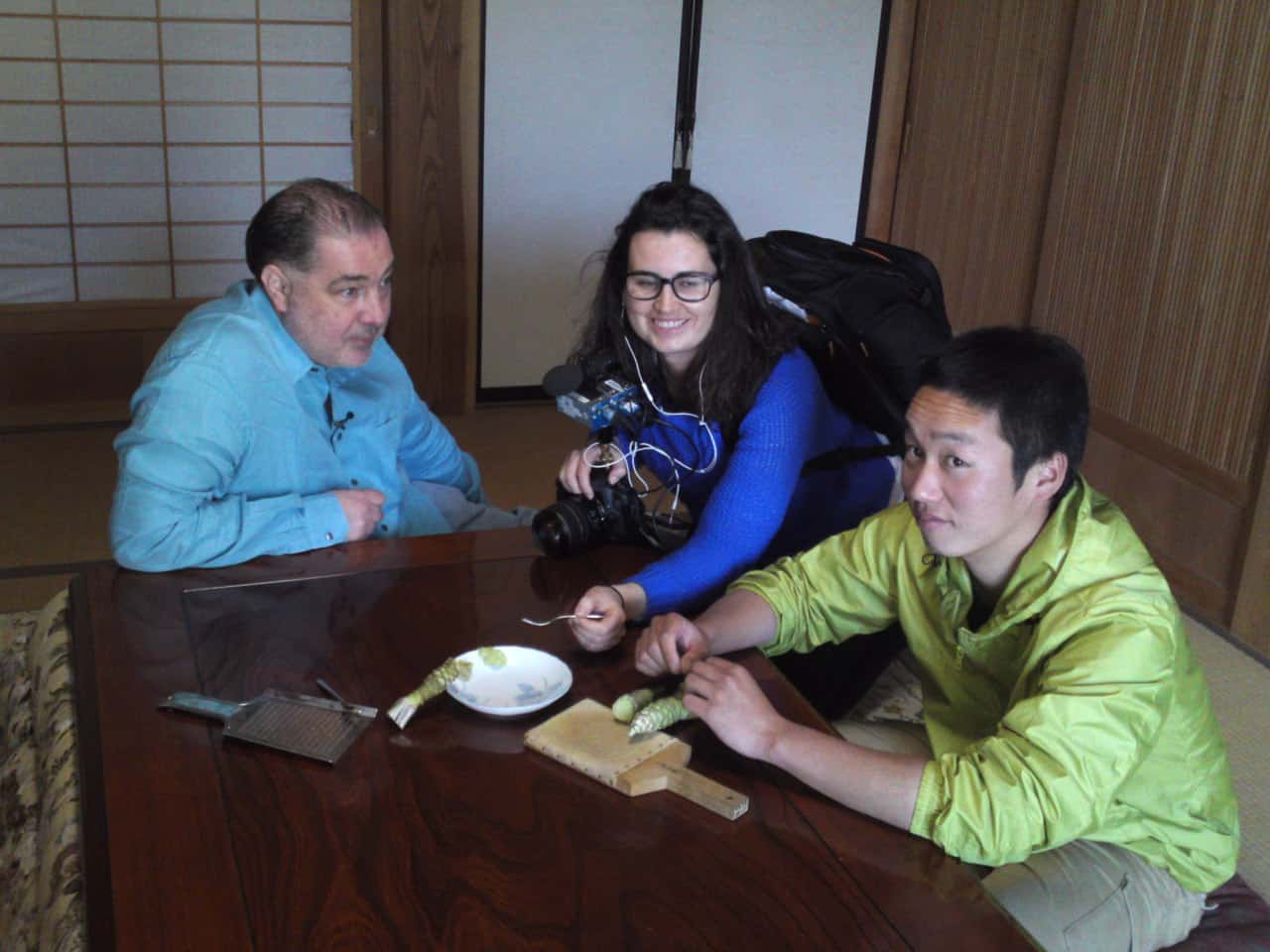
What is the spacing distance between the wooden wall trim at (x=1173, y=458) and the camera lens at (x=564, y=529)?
6.48ft

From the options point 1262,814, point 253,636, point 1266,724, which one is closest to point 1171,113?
point 1266,724

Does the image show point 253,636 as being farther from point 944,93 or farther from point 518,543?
point 944,93

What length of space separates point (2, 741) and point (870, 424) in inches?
59.7

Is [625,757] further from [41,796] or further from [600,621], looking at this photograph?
[41,796]

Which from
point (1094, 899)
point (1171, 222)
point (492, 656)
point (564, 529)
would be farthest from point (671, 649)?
point (1171, 222)

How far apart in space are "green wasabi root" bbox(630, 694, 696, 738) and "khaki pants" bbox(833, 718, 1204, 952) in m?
0.45

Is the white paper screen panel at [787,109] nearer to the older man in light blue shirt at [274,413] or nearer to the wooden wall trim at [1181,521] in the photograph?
the wooden wall trim at [1181,521]

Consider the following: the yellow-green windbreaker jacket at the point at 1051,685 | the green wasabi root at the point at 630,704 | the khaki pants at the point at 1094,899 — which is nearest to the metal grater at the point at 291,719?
the green wasabi root at the point at 630,704

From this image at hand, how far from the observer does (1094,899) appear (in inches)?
59.9

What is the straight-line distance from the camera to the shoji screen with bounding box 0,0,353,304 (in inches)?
149

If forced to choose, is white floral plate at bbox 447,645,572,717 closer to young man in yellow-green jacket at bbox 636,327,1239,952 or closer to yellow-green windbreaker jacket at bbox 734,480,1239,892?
young man in yellow-green jacket at bbox 636,327,1239,952

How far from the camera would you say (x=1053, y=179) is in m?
3.83

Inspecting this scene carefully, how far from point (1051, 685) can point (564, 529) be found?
795 mm

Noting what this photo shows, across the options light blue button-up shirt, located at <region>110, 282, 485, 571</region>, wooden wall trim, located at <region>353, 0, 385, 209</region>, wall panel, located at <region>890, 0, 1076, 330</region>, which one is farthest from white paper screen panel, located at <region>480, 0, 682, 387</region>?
light blue button-up shirt, located at <region>110, 282, 485, 571</region>
